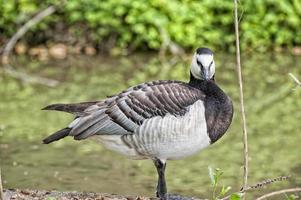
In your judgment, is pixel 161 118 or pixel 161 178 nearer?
pixel 161 118

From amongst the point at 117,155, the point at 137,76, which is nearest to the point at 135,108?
the point at 117,155

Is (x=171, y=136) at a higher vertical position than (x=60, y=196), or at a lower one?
higher

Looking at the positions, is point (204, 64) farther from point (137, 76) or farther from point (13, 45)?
point (13, 45)

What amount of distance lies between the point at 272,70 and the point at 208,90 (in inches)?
281

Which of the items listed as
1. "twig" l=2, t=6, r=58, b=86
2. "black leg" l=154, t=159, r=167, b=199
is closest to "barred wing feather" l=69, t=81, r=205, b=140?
"black leg" l=154, t=159, r=167, b=199

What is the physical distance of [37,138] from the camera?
10.6 metres

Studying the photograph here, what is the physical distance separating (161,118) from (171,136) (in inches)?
6.5

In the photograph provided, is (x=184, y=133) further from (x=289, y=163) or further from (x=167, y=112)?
(x=289, y=163)

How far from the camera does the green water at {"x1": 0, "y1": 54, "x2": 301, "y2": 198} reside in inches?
356

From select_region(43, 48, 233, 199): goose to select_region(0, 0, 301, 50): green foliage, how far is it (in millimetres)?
8127

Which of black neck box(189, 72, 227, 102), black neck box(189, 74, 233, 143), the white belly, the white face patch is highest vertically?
the white face patch

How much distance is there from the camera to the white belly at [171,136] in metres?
6.68

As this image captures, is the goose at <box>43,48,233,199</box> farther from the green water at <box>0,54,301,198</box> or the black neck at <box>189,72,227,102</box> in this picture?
the green water at <box>0,54,301,198</box>

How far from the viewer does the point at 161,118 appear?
677 centimetres
